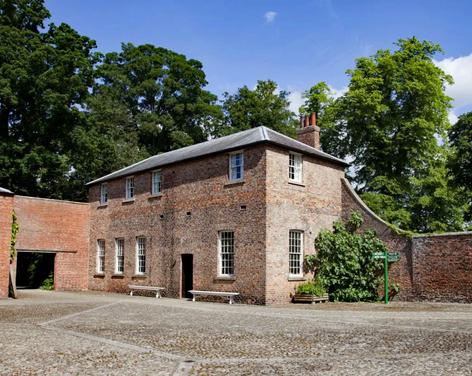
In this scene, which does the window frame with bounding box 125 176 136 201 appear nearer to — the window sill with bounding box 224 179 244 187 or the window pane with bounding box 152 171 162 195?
the window pane with bounding box 152 171 162 195

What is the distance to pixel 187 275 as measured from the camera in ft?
82.5

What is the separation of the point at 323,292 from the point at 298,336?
424 inches

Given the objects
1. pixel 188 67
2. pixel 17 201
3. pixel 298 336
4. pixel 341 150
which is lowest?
pixel 298 336

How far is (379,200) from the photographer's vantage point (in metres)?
30.8

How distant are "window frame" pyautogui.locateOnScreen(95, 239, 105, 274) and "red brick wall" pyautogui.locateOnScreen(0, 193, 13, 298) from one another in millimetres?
7384

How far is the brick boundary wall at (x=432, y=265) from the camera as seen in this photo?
20.6 metres

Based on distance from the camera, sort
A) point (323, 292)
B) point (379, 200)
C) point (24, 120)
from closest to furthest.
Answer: point (323, 292) → point (379, 200) → point (24, 120)

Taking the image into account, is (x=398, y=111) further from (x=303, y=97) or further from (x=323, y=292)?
(x=323, y=292)

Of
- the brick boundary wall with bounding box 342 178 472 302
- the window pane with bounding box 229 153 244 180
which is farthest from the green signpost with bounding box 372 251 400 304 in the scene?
the window pane with bounding box 229 153 244 180

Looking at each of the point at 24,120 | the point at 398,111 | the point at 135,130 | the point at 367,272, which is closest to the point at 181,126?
the point at 135,130

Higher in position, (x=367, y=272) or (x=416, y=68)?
(x=416, y=68)

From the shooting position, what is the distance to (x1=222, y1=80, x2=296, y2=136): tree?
146 ft

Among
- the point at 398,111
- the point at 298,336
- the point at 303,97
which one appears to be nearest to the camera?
the point at 298,336

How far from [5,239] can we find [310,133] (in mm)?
14967
